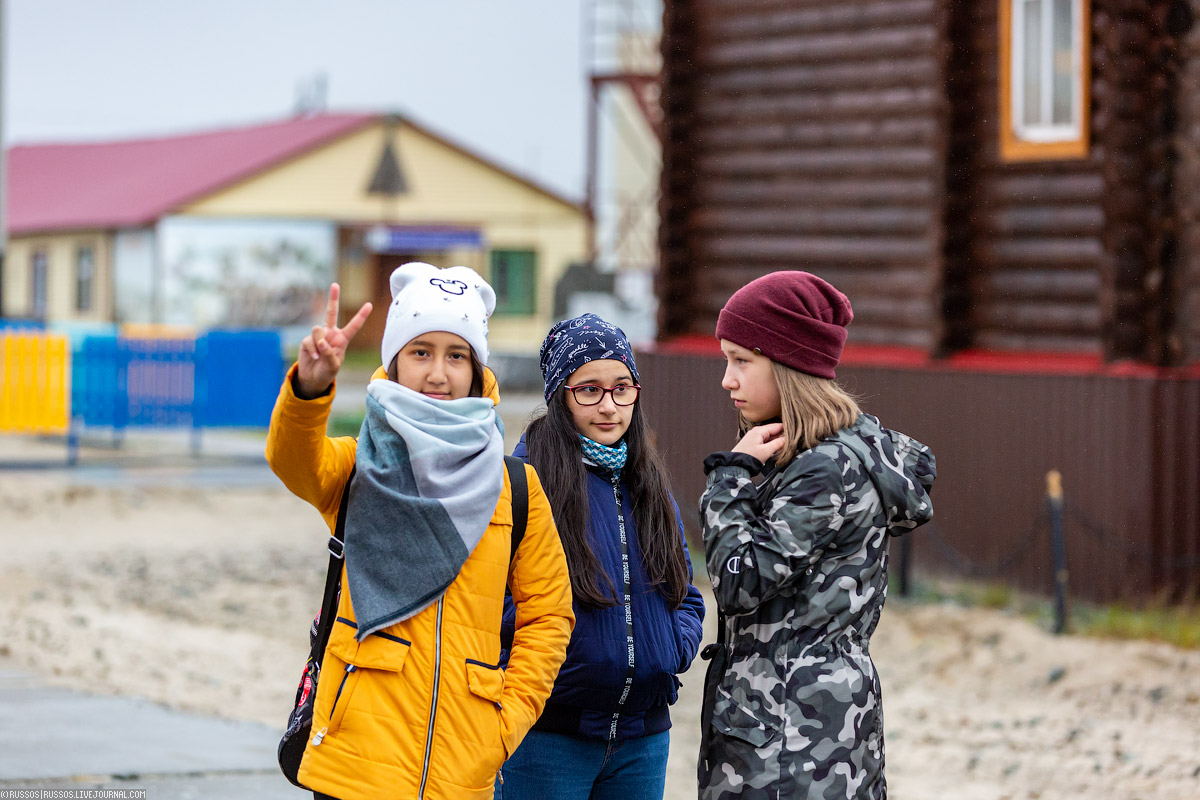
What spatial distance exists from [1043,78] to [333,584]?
8776 millimetres

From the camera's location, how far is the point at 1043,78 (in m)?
10.6

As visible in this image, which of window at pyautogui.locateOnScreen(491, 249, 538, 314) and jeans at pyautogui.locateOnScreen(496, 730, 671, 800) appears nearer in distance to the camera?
jeans at pyautogui.locateOnScreen(496, 730, 671, 800)

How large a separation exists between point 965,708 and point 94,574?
655 centimetres

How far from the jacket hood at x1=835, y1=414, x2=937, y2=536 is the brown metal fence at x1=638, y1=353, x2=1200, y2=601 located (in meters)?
5.35

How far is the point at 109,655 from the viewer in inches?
325

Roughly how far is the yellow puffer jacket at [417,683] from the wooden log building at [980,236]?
23.7 feet

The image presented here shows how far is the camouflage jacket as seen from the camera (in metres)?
3.01

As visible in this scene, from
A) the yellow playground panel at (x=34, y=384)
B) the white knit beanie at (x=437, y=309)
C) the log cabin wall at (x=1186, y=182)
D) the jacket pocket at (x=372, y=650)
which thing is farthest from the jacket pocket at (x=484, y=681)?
the yellow playground panel at (x=34, y=384)

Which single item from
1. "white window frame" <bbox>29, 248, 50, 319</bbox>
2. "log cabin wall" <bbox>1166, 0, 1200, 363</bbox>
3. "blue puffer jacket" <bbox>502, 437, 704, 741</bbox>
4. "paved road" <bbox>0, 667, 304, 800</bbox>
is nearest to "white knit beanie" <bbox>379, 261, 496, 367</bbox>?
"blue puffer jacket" <bbox>502, 437, 704, 741</bbox>

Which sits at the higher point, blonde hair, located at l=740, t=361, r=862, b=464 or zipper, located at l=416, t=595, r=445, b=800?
blonde hair, located at l=740, t=361, r=862, b=464

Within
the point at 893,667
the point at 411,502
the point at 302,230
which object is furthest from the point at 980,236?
the point at 302,230

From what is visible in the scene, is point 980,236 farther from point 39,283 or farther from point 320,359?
point 39,283

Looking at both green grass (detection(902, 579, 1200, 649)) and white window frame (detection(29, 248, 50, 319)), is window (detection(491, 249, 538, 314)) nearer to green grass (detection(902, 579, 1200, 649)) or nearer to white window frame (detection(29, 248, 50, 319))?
white window frame (detection(29, 248, 50, 319))

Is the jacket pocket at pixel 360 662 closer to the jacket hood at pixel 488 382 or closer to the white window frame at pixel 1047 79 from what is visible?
the jacket hood at pixel 488 382
